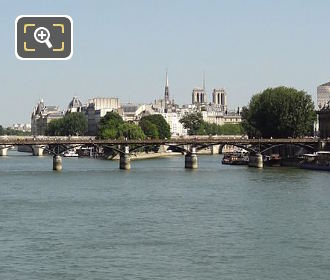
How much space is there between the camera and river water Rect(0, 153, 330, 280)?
79.0ft

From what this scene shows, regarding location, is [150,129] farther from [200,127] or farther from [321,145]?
[321,145]

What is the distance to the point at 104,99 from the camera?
16412 cm

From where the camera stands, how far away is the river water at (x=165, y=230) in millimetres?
24094

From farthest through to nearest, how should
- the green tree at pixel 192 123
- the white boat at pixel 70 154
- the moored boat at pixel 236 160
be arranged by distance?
1. the green tree at pixel 192 123
2. the white boat at pixel 70 154
3. the moored boat at pixel 236 160

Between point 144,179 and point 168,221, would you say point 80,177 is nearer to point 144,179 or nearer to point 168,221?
point 144,179

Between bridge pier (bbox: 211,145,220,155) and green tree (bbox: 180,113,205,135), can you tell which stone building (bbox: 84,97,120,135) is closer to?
green tree (bbox: 180,113,205,135)

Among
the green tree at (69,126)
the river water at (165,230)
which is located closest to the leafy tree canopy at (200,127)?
the green tree at (69,126)

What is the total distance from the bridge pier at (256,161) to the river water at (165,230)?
20789 mm

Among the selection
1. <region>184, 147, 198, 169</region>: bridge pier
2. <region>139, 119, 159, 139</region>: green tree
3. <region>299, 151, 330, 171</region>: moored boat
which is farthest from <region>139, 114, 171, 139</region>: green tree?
<region>299, 151, 330, 171</region>: moored boat

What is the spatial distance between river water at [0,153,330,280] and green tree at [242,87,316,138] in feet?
100

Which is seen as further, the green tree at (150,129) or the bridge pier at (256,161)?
the green tree at (150,129)

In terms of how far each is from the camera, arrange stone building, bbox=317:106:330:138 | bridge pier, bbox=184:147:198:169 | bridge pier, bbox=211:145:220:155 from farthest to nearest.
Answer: bridge pier, bbox=211:145:220:155
stone building, bbox=317:106:330:138
bridge pier, bbox=184:147:198:169

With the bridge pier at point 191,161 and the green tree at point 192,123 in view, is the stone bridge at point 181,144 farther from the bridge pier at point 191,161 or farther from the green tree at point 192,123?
the green tree at point 192,123

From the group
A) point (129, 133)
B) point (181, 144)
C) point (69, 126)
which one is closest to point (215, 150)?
point (129, 133)
